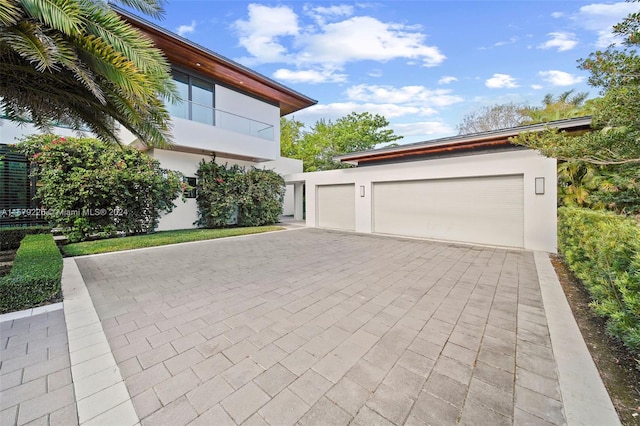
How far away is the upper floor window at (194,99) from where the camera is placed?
11221 millimetres

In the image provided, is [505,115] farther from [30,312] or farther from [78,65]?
[30,312]

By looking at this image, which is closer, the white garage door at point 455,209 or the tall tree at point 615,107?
the tall tree at point 615,107

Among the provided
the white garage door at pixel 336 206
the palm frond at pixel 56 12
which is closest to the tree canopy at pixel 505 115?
the white garage door at pixel 336 206

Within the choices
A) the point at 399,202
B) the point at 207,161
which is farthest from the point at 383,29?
the point at 207,161

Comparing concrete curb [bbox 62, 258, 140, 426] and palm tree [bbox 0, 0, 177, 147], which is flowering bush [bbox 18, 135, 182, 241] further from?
concrete curb [bbox 62, 258, 140, 426]

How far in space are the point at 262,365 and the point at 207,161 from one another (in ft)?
41.1

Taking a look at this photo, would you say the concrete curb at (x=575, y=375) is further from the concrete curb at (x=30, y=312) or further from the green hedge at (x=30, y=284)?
the green hedge at (x=30, y=284)

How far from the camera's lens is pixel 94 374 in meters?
2.24

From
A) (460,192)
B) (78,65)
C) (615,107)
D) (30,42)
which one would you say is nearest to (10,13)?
(30,42)

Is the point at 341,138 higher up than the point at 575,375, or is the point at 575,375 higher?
the point at 341,138

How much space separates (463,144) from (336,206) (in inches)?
234

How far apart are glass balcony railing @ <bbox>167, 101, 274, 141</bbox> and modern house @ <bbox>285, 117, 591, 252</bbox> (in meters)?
4.65

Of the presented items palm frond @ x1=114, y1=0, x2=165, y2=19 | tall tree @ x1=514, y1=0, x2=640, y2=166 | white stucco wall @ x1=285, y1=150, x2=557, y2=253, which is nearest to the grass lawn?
palm frond @ x1=114, y1=0, x2=165, y2=19

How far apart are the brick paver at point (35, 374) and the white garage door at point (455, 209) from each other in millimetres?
9712
